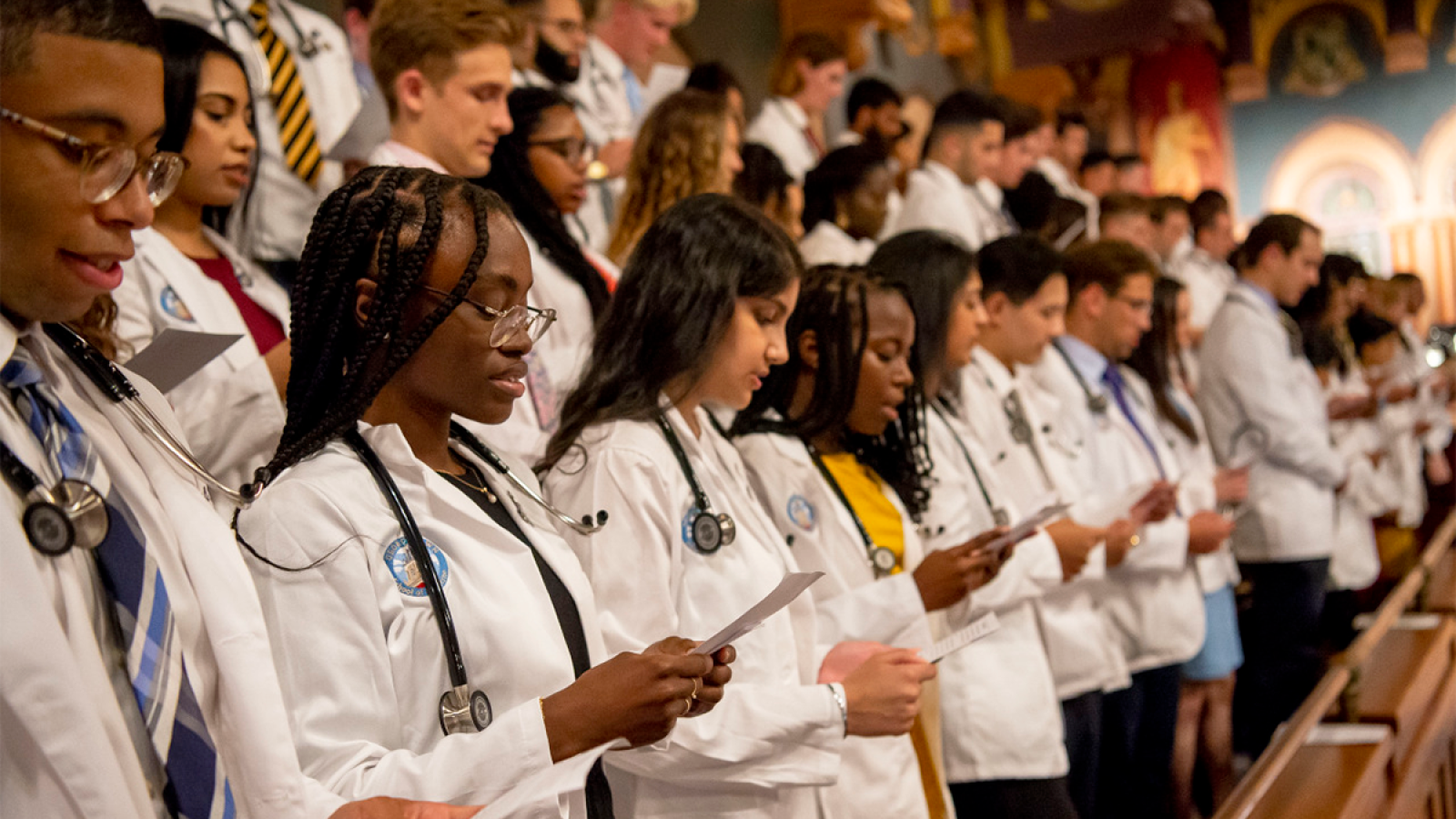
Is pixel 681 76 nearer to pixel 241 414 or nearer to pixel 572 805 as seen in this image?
pixel 241 414

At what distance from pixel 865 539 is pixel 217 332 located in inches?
50.2

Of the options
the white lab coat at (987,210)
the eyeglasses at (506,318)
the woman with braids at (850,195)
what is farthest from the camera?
the white lab coat at (987,210)

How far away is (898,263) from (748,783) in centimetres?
169

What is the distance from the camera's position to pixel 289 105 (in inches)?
137

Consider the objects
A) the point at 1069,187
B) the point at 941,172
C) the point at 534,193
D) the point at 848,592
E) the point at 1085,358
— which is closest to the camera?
the point at 848,592

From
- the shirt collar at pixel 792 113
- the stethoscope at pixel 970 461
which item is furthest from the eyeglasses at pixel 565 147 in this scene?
the shirt collar at pixel 792 113

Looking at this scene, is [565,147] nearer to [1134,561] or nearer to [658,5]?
[1134,561]

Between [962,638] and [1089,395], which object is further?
[1089,395]

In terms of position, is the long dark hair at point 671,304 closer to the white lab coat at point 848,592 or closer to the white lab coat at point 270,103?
the white lab coat at point 848,592

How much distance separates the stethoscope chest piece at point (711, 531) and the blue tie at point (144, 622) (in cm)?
103

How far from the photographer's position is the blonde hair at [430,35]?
3.11 metres

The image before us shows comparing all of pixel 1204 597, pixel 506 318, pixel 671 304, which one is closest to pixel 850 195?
pixel 1204 597

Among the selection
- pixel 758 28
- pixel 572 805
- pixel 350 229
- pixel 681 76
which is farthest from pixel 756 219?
pixel 758 28

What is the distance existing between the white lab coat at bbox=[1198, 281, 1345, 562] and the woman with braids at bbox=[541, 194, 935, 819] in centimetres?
371
